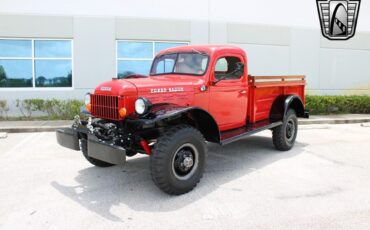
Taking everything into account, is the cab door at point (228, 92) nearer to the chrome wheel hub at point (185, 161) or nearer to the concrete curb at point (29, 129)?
the chrome wheel hub at point (185, 161)

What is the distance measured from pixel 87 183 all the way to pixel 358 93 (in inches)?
516

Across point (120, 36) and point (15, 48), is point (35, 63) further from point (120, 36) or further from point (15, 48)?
point (120, 36)

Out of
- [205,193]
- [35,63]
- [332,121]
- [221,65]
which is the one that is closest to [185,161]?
[205,193]

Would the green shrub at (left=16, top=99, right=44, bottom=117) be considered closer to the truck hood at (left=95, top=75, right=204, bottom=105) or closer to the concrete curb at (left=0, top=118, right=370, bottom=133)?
the concrete curb at (left=0, top=118, right=370, bottom=133)

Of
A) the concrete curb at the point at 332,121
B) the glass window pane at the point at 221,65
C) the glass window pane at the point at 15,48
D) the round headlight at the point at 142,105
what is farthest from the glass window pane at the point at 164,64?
the glass window pane at the point at 15,48

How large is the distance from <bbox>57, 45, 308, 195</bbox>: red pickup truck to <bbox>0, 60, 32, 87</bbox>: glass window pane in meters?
7.09

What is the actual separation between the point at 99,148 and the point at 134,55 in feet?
27.2

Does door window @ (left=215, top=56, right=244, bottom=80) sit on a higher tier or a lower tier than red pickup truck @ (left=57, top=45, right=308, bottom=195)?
higher

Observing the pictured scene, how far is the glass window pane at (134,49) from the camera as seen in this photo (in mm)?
11828

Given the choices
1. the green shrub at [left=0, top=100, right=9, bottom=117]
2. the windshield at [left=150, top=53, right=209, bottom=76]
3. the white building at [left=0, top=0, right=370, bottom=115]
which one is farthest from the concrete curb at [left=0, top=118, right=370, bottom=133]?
the windshield at [left=150, top=53, right=209, bottom=76]

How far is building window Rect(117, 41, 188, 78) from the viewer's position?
11.9 m

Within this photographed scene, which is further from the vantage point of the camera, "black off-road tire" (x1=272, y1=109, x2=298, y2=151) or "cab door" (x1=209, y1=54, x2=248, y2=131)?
"black off-road tire" (x1=272, y1=109, x2=298, y2=151)

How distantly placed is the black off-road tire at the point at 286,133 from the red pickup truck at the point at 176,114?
18cm

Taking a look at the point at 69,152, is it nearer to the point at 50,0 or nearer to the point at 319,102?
the point at 50,0
